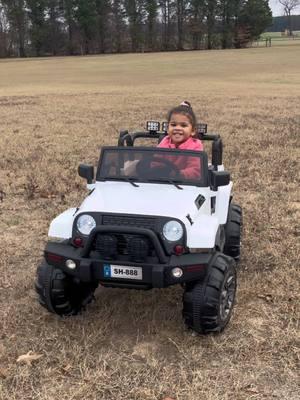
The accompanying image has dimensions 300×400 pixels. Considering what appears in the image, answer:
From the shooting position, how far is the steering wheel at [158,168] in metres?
4.32

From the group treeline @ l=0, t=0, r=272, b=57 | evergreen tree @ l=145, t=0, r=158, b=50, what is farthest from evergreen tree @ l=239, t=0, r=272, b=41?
evergreen tree @ l=145, t=0, r=158, b=50

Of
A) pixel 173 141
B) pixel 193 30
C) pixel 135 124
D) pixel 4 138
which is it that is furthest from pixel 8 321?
pixel 193 30

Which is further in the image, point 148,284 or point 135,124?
point 135,124

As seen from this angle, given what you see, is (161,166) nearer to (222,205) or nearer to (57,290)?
(222,205)

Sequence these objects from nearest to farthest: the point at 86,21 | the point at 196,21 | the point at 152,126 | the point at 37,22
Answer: the point at 152,126, the point at 86,21, the point at 37,22, the point at 196,21

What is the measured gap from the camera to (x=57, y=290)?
391 cm

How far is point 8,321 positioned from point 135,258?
4.07 ft

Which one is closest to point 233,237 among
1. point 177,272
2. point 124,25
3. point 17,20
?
point 177,272

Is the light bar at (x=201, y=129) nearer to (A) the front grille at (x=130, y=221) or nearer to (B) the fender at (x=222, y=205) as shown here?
(B) the fender at (x=222, y=205)

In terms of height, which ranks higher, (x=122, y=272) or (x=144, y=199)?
(x=144, y=199)

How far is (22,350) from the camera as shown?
3.77m

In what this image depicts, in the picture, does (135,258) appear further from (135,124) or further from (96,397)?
(135,124)

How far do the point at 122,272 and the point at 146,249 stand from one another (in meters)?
0.22

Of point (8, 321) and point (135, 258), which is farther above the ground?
point (135, 258)
